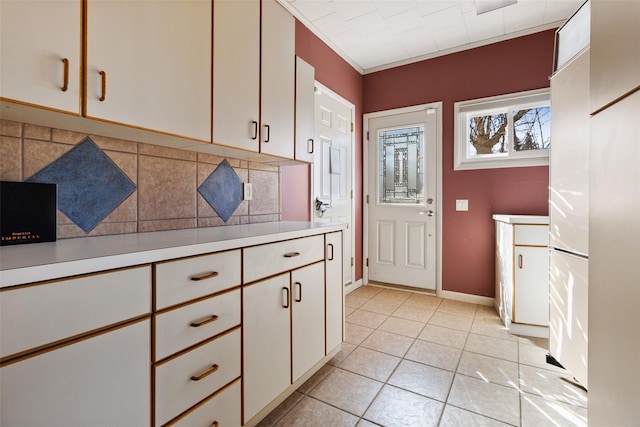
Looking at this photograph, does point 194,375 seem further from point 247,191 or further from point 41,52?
point 247,191

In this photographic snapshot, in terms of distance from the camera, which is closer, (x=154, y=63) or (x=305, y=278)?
(x=154, y=63)

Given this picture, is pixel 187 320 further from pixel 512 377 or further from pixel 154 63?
pixel 512 377

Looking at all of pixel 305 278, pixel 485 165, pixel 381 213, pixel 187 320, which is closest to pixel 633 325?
pixel 187 320

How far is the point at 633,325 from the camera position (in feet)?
1.80

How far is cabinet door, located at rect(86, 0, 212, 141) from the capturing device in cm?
109

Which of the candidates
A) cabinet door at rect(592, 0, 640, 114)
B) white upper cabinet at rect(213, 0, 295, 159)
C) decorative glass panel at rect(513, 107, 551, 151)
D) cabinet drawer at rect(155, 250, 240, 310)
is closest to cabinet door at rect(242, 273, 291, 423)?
cabinet drawer at rect(155, 250, 240, 310)

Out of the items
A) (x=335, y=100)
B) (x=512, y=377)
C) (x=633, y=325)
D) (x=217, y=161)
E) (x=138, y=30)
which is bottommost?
(x=512, y=377)

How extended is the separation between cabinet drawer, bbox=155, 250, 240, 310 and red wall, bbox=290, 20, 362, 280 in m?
1.32

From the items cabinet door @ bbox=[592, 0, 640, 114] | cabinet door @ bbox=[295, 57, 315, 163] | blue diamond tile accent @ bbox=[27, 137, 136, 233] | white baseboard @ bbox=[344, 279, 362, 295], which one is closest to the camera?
cabinet door @ bbox=[592, 0, 640, 114]

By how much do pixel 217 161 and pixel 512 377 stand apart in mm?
2286

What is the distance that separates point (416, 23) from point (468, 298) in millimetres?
2832

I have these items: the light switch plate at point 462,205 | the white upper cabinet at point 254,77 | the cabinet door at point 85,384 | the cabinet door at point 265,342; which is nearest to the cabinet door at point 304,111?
the white upper cabinet at point 254,77

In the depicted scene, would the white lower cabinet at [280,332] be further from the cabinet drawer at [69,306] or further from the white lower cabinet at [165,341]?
the cabinet drawer at [69,306]

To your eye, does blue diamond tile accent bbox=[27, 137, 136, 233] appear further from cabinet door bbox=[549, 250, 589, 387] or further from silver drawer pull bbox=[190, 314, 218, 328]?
cabinet door bbox=[549, 250, 589, 387]
